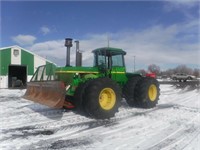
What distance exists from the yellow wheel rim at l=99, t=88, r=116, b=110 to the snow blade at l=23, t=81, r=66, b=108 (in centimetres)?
135

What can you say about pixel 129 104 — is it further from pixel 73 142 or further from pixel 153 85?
pixel 73 142

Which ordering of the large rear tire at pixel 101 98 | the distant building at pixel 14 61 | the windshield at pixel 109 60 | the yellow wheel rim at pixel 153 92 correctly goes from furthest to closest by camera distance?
the distant building at pixel 14 61 < the yellow wheel rim at pixel 153 92 < the windshield at pixel 109 60 < the large rear tire at pixel 101 98

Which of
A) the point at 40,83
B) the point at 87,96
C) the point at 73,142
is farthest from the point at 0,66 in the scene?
the point at 73,142

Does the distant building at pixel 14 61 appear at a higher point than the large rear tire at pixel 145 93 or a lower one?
higher

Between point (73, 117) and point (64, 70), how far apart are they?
5.35 feet

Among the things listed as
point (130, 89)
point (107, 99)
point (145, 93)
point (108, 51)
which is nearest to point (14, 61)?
point (108, 51)

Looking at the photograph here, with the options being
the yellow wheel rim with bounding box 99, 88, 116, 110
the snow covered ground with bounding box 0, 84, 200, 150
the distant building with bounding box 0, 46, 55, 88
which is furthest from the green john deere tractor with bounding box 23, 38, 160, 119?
the distant building with bounding box 0, 46, 55, 88

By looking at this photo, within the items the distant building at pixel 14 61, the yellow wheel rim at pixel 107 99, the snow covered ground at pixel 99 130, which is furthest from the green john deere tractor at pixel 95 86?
the distant building at pixel 14 61

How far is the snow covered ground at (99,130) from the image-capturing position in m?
5.41

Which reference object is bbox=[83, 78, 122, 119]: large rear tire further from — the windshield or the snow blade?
the windshield

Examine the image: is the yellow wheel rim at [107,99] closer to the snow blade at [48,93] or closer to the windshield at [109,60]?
the snow blade at [48,93]

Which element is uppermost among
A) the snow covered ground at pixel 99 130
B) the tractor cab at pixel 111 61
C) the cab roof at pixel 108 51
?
the cab roof at pixel 108 51

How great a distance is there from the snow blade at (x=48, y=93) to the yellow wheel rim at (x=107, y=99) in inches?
53.0

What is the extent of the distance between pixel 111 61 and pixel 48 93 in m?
2.75
